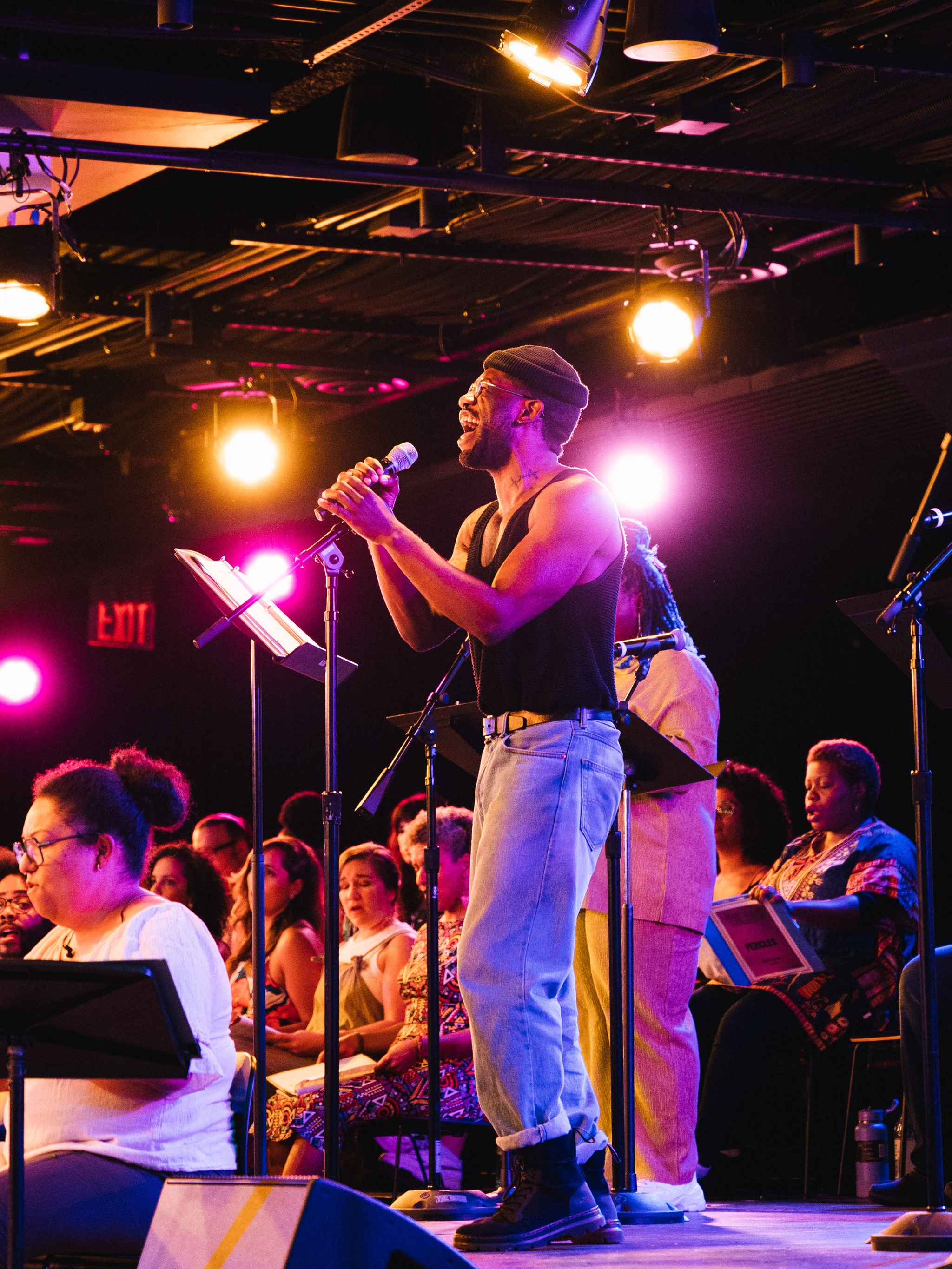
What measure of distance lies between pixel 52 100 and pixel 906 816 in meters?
5.63

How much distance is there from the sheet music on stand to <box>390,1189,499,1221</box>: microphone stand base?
1199 mm

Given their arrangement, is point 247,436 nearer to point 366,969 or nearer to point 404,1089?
point 366,969

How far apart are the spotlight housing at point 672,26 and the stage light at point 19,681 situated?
24.0 feet

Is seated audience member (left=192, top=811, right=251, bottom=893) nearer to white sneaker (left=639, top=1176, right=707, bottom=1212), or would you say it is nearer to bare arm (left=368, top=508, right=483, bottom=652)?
white sneaker (left=639, top=1176, right=707, bottom=1212)

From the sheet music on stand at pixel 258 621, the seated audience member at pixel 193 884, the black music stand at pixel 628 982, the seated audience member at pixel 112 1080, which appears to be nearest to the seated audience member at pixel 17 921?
the seated audience member at pixel 193 884

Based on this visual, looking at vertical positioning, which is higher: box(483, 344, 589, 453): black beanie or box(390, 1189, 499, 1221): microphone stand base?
box(483, 344, 589, 453): black beanie

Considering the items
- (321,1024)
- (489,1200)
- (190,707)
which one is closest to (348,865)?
(321,1024)

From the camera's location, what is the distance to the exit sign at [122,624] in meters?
10.3

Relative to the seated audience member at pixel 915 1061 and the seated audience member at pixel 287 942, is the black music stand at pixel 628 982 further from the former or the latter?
the seated audience member at pixel 287 942

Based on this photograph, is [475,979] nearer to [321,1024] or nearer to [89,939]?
[89,939]

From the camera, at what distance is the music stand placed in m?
3.41

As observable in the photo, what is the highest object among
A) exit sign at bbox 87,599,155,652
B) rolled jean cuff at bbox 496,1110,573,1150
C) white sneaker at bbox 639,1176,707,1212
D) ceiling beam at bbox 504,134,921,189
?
ceiling beam at bbox 504,134,921,189

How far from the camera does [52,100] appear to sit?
4691mm

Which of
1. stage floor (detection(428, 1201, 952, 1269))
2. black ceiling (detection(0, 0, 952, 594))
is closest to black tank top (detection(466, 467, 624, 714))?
stage floor (detection(428, 1201, 952, 1269))
